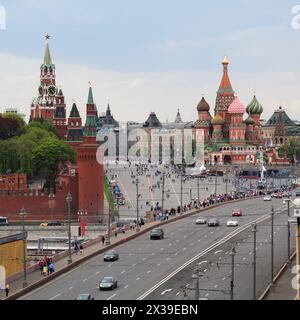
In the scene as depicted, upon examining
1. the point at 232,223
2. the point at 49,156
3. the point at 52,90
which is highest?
the point at 52,90

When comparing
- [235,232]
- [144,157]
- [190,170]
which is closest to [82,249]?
[235,232]

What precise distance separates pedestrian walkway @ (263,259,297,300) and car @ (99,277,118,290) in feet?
19.5

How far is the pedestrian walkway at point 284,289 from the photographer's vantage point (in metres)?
31.5

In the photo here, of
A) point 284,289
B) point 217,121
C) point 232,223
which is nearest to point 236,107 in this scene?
point 217,121

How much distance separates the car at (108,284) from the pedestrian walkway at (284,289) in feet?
19.5

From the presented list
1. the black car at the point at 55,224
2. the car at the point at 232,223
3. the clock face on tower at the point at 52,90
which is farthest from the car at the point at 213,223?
the clock face on tower at the point at 52,90

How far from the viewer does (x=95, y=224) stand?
235 feet

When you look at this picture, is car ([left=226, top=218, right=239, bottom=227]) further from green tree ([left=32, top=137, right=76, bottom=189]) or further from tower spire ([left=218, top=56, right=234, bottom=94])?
tower spire ([left=218, top=56, right=234, bottom=94])

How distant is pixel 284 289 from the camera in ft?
109

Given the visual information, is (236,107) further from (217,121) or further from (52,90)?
(52,90)

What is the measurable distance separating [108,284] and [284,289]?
Result: 21.1 ft

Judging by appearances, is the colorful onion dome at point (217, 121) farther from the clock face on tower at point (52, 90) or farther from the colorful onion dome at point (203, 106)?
the clock face on tower at point (52, 90)

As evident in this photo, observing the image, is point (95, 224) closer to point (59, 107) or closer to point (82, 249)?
point (82, 249)
